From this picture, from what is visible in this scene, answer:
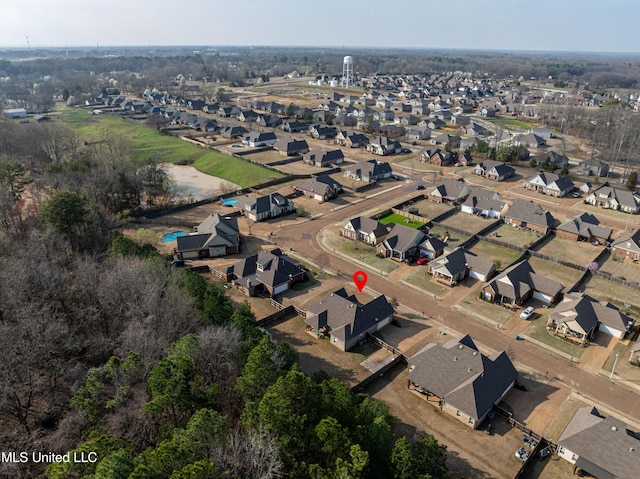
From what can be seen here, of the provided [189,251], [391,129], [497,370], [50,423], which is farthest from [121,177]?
[391,129]

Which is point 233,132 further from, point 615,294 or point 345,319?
point 615,294

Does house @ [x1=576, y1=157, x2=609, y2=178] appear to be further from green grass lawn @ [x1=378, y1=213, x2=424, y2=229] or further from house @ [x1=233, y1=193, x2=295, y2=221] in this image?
house @ [x1=233, y1=193, x2=295, y2=221]

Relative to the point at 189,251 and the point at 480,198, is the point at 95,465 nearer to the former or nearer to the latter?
the point at 189,251

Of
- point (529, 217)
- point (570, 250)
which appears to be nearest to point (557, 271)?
point (570, 250)

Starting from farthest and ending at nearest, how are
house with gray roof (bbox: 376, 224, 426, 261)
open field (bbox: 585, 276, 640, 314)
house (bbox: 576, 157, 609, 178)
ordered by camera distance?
house (bbox: 576, 157, 609, 178) < house with gray roof (bbox: 376, 224, 426, 261) < open field (bbox: 585, 276, 640, 314)

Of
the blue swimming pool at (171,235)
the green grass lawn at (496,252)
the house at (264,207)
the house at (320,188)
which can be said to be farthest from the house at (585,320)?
the blue swimming pool at (171,235)

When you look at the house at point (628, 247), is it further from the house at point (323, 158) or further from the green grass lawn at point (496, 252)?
the house at point (323, 158)

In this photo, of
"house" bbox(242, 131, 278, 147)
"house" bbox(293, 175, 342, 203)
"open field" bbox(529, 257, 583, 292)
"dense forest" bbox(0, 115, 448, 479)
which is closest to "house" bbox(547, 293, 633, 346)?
"open field" bbox(529, 257, 583, 292)
